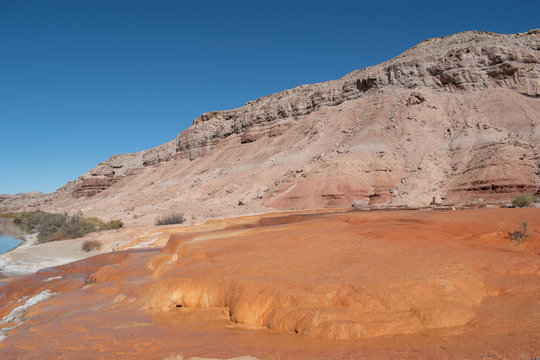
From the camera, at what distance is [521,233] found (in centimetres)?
783

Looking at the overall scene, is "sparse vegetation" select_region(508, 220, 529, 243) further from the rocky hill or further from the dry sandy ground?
the rocky hill

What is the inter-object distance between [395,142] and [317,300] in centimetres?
2579

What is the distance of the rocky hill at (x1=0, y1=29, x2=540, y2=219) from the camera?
23.4 m

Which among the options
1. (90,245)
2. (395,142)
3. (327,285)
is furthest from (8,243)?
(395,142)

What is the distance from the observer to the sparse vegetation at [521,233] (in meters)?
7.76

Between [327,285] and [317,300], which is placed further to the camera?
[327,285]

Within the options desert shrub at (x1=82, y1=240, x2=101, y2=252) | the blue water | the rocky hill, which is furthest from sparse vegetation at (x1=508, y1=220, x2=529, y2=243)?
the blue water

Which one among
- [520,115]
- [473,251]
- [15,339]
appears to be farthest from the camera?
[520,115]

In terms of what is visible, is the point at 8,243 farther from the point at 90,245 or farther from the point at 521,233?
the point at 521,233

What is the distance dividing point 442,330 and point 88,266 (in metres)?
11.0

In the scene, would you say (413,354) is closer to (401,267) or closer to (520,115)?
(401,267)

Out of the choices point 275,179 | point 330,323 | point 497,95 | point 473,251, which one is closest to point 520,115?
point 497,95

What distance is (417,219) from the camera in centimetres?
976

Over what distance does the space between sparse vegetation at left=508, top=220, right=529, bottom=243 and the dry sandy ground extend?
14 centimetres
